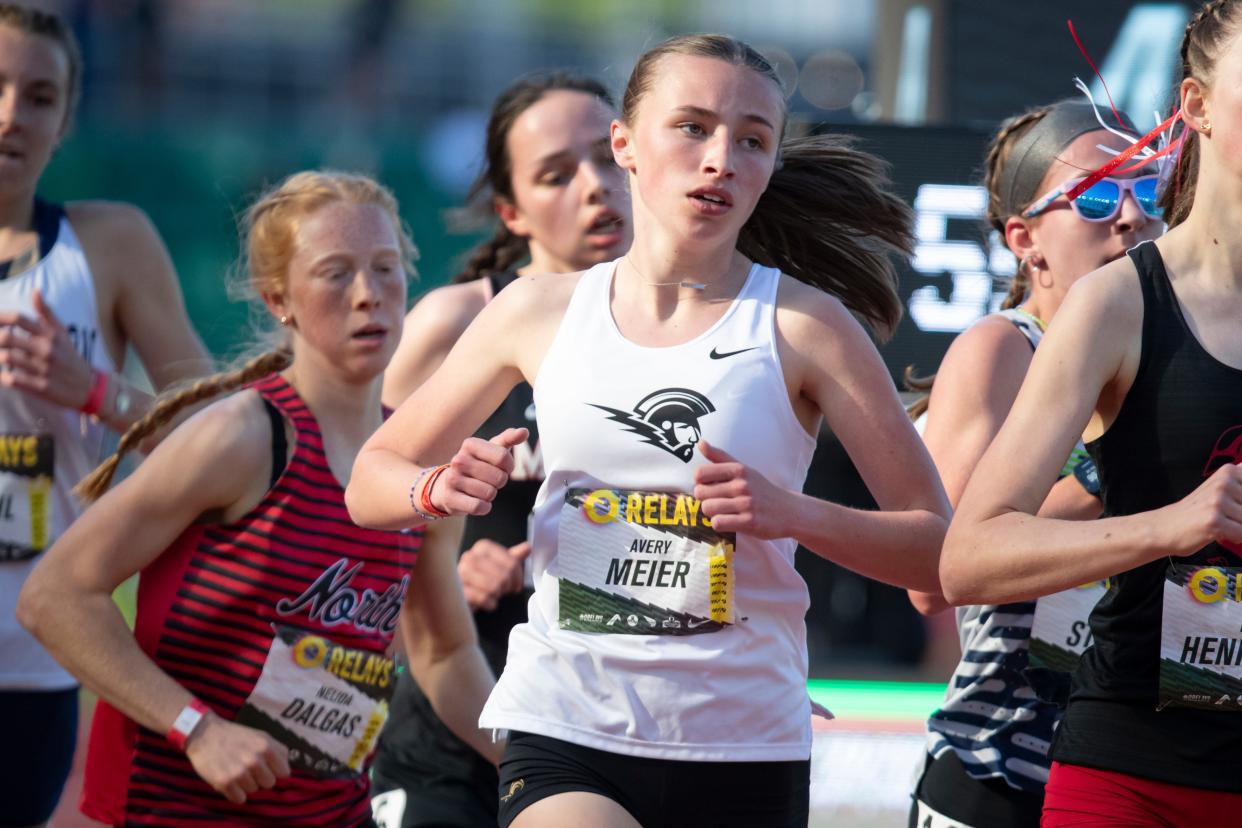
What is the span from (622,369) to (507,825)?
26.6 inches

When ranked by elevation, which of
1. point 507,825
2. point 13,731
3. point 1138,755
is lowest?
point 13,731

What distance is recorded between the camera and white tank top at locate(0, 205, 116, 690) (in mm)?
4035

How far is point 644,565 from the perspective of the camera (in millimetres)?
2553

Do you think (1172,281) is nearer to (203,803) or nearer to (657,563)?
(657,563)

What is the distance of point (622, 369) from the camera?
261 cm

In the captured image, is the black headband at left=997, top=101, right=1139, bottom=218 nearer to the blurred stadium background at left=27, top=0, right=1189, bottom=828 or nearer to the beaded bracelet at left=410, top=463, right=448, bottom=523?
the blurred stadium background at left=27, top=0, right=1189, bottom=828

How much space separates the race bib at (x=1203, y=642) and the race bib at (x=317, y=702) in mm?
1451

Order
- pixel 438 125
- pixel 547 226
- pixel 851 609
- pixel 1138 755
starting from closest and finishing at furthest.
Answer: pixel 1138 755, pixel 547 226, pixel 851 609, pixel 438 125

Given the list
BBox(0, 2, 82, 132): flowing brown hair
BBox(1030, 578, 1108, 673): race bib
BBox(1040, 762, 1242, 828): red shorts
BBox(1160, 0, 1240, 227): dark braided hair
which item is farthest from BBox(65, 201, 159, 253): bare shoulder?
BBox(1040, 762, 1242, 828): red shorts

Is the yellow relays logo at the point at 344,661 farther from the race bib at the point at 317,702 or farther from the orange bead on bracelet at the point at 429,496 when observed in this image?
the orange bead on bracelet at the point at 429,496

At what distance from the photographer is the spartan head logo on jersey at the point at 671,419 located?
254 centimetres

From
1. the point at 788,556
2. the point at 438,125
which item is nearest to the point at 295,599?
the point at 788,556

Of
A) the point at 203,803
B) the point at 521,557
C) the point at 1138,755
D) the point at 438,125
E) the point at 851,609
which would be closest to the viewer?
the point at 1138,755

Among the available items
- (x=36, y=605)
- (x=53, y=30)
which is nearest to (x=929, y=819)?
(x=36, y=605)
